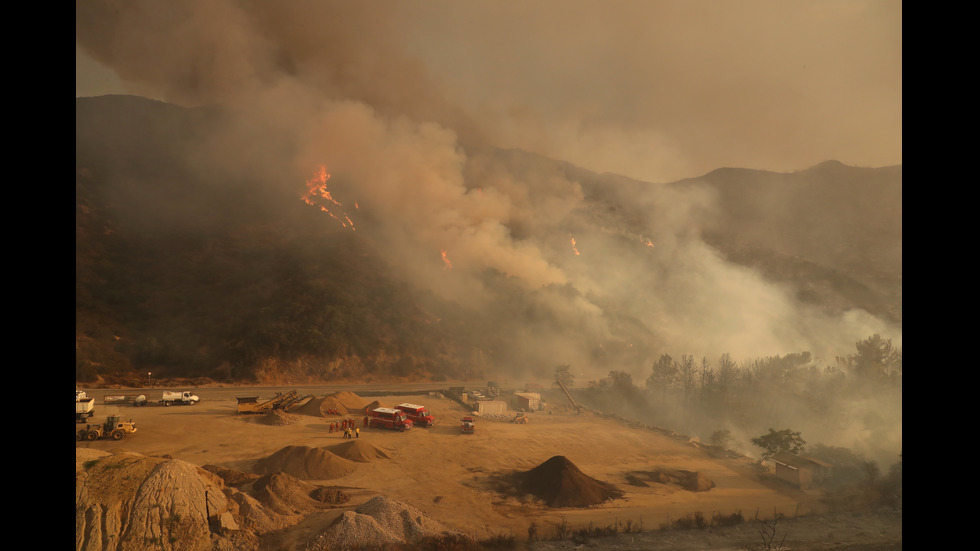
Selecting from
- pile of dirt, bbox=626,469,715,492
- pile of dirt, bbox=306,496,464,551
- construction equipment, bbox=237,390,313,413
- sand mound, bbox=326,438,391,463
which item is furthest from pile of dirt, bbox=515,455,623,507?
construction equipment, bbox=237,390,313,413

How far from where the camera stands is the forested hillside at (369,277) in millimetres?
57656

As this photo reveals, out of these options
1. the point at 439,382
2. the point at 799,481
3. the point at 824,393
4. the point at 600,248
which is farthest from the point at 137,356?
the point at 600,248

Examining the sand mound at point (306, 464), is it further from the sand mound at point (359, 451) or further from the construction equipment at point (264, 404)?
the construction equipment at point (264, 404)

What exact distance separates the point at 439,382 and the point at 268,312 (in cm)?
2273

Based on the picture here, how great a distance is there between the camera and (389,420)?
1355 inches

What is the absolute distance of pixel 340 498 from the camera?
844 inches

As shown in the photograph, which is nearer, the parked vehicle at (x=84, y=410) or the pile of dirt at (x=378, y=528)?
the pile of dirt at (x=378, y=528)

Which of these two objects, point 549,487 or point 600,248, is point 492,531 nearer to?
point 549,487

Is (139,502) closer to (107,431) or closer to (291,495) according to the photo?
(291,495)

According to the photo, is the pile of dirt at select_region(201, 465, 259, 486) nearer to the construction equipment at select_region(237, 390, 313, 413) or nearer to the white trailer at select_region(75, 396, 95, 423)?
the construction equipment at select_region(237, 390, 313, 413)

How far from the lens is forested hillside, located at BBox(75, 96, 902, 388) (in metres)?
57.7

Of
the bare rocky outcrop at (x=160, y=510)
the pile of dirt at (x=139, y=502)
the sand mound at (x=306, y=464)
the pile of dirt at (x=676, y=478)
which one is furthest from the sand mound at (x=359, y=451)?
the pile of dirt at (x=676, y=478)

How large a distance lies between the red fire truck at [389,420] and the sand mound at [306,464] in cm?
839

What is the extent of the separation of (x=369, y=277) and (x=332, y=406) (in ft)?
122
